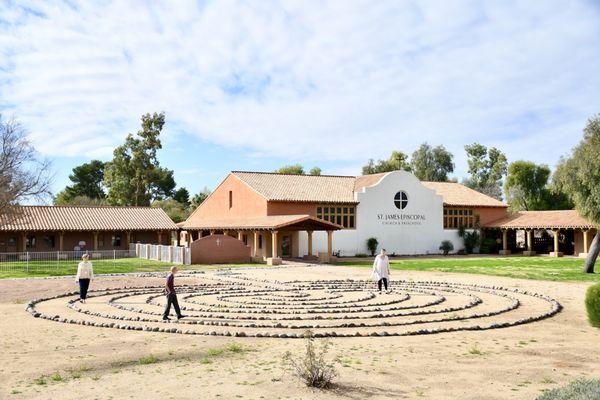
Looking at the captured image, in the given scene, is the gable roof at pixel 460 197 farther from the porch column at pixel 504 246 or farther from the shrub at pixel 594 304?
the shrub at pixel 594 304

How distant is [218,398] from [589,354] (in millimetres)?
6858

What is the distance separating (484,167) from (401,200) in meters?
45.9

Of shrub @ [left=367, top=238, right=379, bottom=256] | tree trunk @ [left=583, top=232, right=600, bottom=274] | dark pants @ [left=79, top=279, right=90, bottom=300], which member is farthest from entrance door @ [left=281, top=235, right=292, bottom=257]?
dark pants @ [left=79, top=279, right=90, bottom=300]

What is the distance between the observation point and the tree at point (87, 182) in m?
90.9

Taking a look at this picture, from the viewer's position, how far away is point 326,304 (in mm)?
18047

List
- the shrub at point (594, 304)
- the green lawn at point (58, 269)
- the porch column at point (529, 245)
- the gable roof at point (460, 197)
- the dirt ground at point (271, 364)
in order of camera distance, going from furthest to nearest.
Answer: the gable roof at point (460, 197) → the porch column at point (529, 245) → the green lawn at point (58, 269) → the shrub at point (594, 304) → the dirt ground at point (271, 364)

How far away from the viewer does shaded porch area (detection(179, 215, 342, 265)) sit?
4025 cm

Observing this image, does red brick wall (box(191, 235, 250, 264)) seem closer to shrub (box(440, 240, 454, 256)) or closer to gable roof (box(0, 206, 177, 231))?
gable roof (box(0, 206, 177, 231))

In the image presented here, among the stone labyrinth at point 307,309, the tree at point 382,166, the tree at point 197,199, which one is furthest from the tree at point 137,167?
the stone labyrinth at point 307,309

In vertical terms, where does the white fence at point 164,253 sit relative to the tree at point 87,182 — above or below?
below

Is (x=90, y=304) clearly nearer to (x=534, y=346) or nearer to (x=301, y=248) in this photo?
(x=534, y=346)

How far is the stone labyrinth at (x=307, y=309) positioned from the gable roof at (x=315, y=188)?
23.8 meters

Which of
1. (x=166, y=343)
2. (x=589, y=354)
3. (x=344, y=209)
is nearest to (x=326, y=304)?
(x=166, y=343)

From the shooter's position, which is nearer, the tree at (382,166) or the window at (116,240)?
the window at (116,240)
